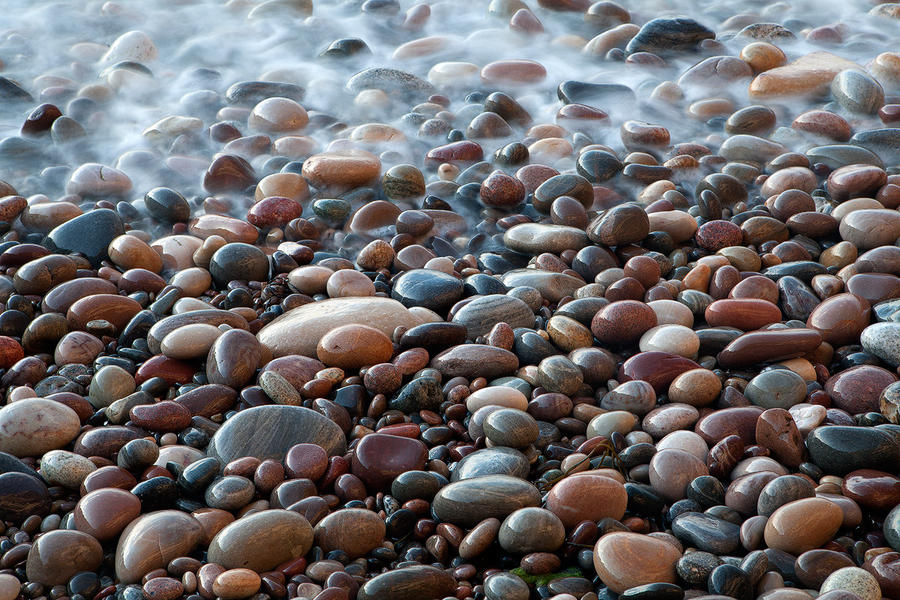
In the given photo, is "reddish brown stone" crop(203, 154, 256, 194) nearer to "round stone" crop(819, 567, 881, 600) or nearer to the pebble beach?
the pebble beach

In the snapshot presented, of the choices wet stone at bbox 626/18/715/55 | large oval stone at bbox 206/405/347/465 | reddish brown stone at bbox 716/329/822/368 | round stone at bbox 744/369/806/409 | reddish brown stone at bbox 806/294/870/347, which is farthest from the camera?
wet stone at bbox 626/18/715/55

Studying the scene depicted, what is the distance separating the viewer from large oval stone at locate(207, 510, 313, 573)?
1.93 meters

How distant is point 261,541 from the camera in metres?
1.94

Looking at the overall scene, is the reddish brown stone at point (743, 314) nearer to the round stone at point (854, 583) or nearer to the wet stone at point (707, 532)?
the wet stone at point (707, 532)

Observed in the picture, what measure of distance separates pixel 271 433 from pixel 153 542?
46 cm

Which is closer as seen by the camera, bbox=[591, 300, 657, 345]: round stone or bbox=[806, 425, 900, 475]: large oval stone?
bbox=[806, 425, 900, 475]: large oval stone

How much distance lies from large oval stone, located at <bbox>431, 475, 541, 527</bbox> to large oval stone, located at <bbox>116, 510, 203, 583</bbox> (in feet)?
2.04

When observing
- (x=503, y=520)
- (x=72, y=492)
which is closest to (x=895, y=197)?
(x=503, y=520)

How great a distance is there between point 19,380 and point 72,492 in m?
0.62

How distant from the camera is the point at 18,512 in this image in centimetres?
209

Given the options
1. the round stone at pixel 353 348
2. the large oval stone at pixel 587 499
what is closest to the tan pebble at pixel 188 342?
the round stone at pixel 353 348

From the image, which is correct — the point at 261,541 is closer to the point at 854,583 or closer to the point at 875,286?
the point at 854,583

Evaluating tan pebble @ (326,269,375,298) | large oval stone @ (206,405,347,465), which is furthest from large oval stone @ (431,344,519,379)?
tan pebble @ (326,269,375,298)

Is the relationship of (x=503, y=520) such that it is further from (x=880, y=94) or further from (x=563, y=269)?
(x=880, y=94)
